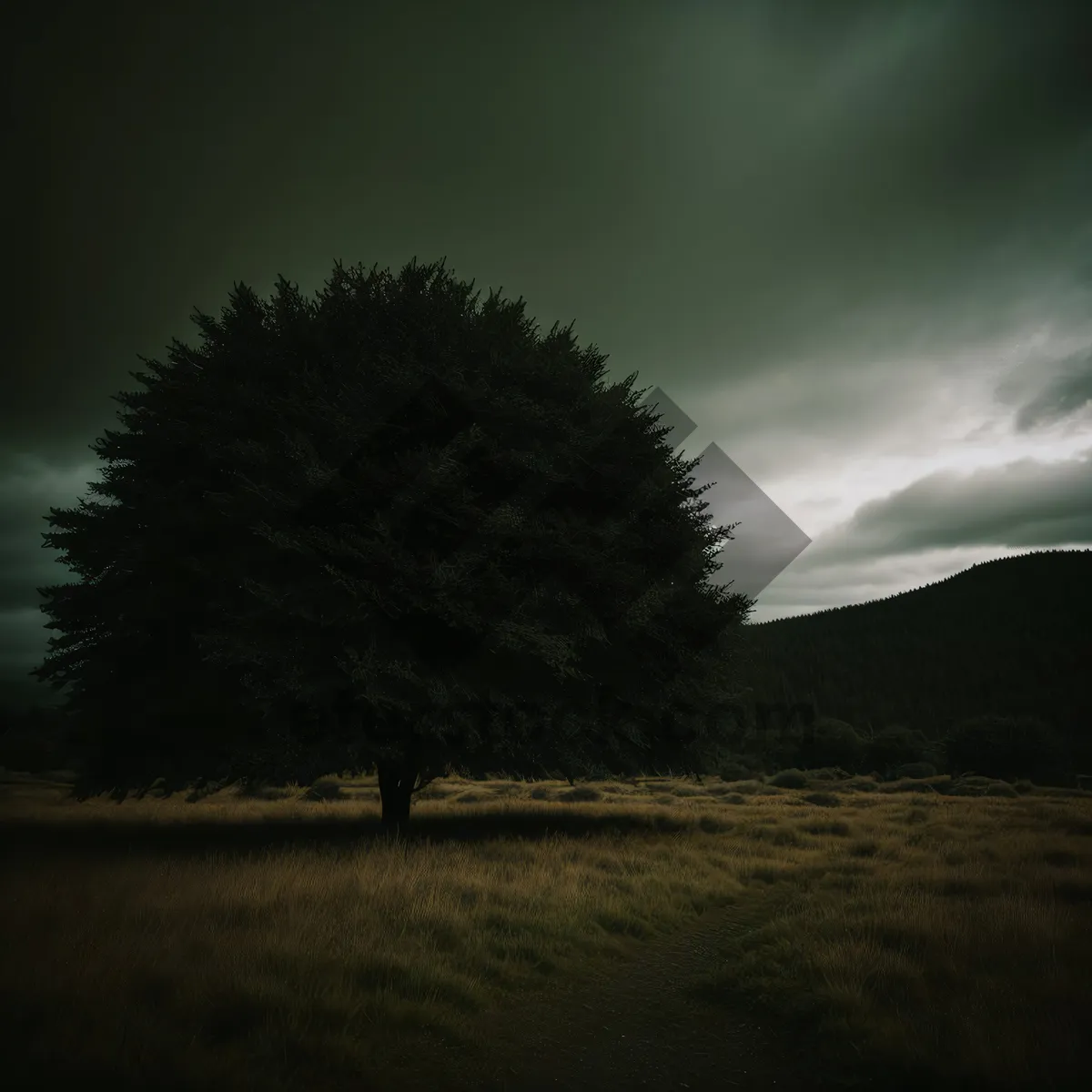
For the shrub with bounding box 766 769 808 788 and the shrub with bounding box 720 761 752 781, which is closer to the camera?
the shrub with bounding box 766 769 808 788

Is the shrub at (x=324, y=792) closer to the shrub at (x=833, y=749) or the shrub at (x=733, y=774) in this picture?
the shrub at (x=733, y=774)

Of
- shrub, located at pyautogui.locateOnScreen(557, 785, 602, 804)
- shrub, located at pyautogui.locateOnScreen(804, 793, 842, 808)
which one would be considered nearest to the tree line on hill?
shrub, located at pyautogui.locateOnScreen(557, 785, 602, 804)

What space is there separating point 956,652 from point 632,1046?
165 meters

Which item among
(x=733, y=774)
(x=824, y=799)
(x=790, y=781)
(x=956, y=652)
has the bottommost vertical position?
(x=733, y=774)

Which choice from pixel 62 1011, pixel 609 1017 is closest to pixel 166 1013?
pixel 62 1011

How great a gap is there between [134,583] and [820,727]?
70607 millimetres

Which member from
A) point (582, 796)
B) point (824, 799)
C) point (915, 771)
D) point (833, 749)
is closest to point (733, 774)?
point (915, 771)

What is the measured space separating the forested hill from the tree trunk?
96736 millimetres

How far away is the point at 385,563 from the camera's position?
1041 centimetres

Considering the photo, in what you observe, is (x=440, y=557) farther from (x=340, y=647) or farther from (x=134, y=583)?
(x=134, y=583)

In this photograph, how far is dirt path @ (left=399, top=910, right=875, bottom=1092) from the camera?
422 centimetres

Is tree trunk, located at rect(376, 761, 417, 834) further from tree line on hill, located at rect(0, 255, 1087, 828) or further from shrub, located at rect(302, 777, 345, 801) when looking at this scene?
shrub, located at rect(302, 777, 345, 801)

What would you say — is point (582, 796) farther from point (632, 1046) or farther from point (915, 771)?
point (915, 771)

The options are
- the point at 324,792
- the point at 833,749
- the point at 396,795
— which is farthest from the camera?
the point at 833,749
